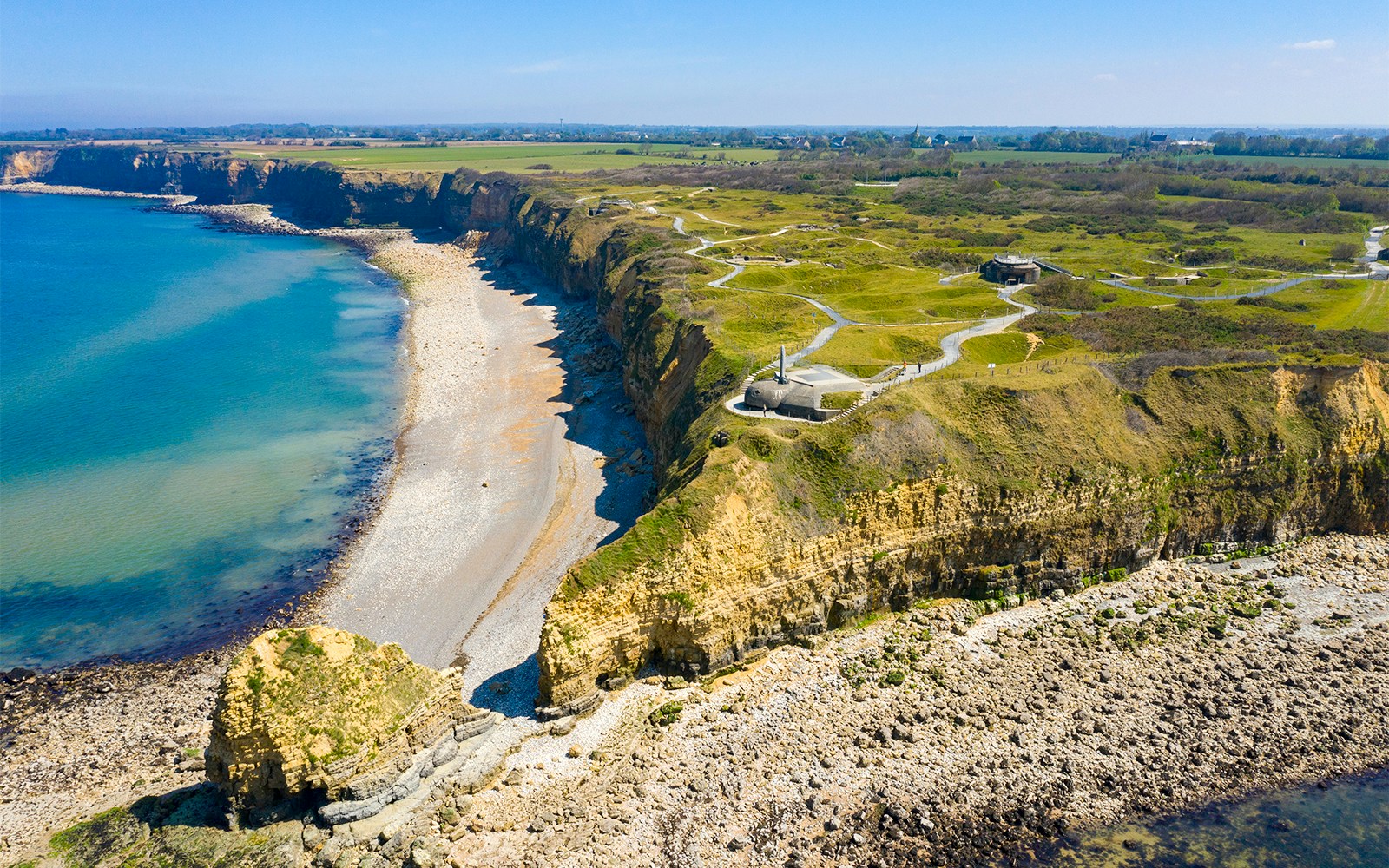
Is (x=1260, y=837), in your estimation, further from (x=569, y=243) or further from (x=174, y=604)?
(x=569, y=243)

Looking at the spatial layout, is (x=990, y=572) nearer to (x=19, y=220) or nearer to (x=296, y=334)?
(x=296, y=334)

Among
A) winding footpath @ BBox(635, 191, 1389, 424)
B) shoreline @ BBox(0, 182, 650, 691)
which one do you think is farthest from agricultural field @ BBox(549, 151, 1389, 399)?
shoreline @ BBox(0, 182, 650, 691)

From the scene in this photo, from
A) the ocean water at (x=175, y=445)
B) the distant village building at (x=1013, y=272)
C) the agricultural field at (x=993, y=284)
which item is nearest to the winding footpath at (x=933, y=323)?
the agricultural field at (x=993, y=284)

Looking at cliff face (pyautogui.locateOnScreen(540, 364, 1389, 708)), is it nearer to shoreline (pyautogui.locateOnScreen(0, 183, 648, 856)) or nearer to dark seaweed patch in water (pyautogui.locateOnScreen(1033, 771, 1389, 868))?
shoreline (pyautogui.locateOnScreen(0, 183, 648, 856))

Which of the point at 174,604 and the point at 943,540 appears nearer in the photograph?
the point at 943,540

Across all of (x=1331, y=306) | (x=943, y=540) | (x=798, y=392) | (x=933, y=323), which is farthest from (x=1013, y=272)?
(x=943, y=540)

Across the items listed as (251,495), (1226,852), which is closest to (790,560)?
(1226,852)
